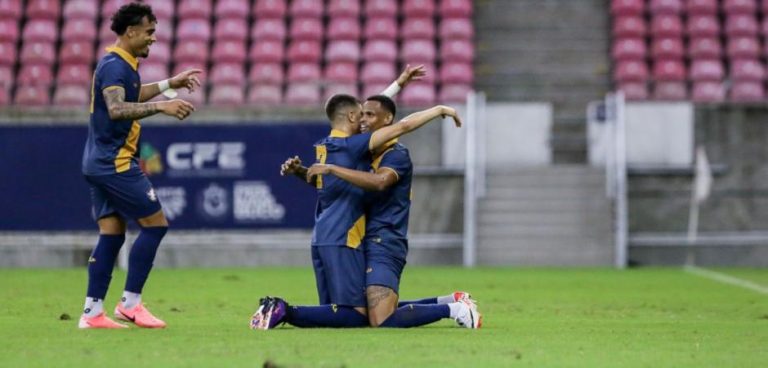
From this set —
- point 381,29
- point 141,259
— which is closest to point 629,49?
point 381,29

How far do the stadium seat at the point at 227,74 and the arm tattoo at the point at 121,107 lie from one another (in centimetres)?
1215

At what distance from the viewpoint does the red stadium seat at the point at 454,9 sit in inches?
952

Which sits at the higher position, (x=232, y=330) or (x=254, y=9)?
(x=254, y=9)

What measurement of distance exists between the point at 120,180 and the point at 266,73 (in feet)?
41.7

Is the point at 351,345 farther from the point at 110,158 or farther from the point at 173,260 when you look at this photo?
the point at 173,260

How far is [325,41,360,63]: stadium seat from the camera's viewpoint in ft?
76.3

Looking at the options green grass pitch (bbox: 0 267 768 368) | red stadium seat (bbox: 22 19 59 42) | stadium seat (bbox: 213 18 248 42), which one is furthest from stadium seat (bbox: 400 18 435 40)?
green grass pitch (bbox: 0 267 768 368)

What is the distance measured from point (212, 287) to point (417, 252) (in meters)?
5.20

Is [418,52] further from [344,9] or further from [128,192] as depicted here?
[128,192]

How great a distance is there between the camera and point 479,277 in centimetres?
1831

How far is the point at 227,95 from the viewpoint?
Result: 882 inches

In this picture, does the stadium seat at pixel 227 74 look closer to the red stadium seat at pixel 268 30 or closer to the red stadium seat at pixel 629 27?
the red stadium seat at pixel 268 30

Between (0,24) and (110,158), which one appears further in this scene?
(0,24)

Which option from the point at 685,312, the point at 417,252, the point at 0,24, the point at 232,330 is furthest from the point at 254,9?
the point at 232,330
